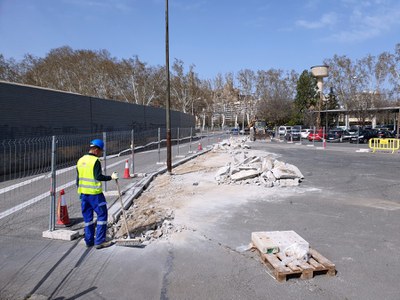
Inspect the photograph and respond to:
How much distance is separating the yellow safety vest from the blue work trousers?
0.32 ft

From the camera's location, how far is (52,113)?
1767cm

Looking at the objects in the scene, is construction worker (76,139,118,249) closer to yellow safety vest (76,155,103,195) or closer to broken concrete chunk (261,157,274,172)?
yellow safety vest (76,155,103,195)

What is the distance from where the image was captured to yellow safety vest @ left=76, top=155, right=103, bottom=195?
554 centimetres

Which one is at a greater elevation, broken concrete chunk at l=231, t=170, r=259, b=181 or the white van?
the white van

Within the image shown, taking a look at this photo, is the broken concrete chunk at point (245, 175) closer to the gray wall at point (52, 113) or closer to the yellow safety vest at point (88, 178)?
the yellow safety vest at point (88, 178)

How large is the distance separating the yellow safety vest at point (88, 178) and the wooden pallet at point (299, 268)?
2.94 meters

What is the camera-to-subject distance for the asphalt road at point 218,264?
4031mm

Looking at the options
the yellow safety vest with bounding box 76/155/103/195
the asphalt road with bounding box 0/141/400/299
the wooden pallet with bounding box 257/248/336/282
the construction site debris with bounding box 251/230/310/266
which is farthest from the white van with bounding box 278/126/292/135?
the wooden pallet with bounding box 257/248/336/282

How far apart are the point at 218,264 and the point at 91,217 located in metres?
2.30

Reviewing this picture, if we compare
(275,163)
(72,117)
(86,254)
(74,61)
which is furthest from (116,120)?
(74,61)

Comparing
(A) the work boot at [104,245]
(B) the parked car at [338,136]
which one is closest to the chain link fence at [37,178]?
(A) the work boot at [104,245]

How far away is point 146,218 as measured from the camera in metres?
6.94

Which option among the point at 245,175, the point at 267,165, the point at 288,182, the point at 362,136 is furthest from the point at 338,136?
the point at 245,175

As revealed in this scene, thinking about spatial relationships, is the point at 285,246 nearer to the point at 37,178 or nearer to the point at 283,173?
the point at 283,173
